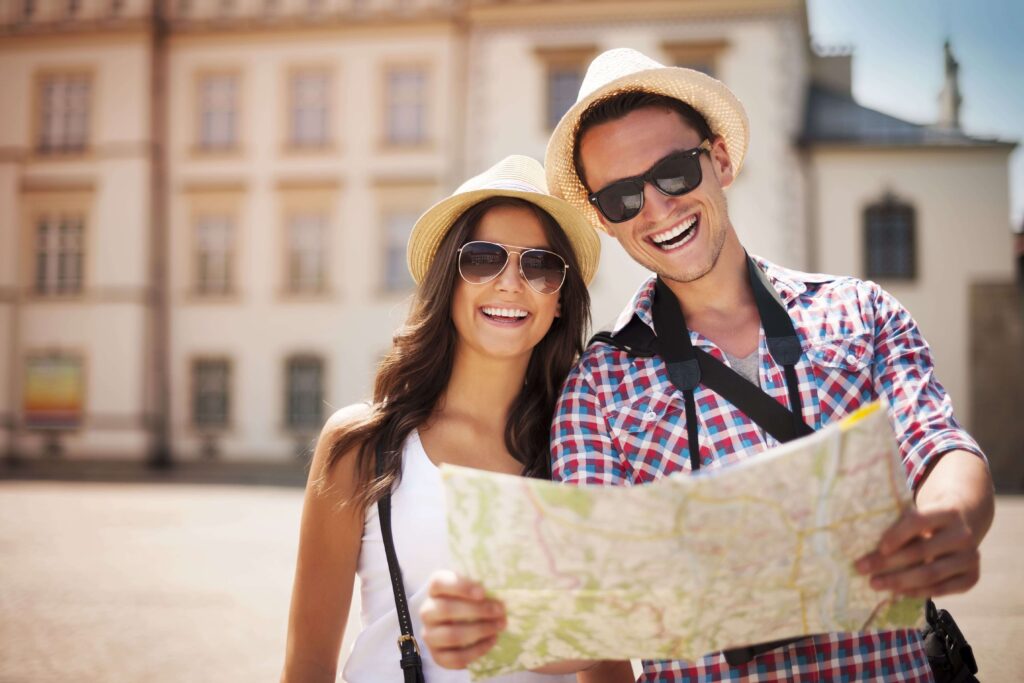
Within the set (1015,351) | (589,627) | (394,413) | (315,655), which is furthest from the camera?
(1015,351)

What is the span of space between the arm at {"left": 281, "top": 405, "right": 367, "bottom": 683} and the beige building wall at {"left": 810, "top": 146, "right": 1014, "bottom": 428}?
17530 mm

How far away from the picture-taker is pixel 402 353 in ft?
9.19

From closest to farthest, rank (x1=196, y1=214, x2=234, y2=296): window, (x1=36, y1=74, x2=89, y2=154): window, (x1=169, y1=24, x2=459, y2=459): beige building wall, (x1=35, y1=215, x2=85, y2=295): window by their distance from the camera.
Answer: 1. (x1=169, y1=24, x2=459, y2=459): beige building wall
2. (x1=196, y1=214, x2=234, y2=296): window
3. (x1=35, y1=215, x2=85, y2=295): window
4. (x1=36, y1=74, x2=89, y2=154): window

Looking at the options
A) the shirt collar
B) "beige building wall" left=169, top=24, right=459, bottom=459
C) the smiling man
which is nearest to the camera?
the smiling man

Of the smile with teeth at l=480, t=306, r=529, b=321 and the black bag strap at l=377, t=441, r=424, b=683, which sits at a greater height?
the smile with teeth at l=480, t=306, r=529, b=321

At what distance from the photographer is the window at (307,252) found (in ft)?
67.5

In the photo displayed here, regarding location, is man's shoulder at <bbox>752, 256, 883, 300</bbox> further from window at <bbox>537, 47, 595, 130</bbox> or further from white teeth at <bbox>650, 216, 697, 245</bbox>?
window at <bbox>537, 47, 595, 130</bbox>

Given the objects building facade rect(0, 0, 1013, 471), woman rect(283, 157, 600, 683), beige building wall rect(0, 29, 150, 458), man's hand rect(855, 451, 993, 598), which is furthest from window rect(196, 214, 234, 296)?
man's hand rect(855, 451, 993, 598)

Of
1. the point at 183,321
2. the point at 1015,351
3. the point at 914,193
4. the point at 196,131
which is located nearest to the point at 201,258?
the point at 183,321

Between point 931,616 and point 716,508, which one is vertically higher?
point 716,508

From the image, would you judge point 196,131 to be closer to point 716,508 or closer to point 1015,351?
point 1015,351

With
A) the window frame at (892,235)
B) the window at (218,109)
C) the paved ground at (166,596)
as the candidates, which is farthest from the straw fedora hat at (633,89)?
the window at (218,109)

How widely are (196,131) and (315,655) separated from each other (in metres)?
21.2

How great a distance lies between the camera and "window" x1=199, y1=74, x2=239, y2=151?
2098cm
